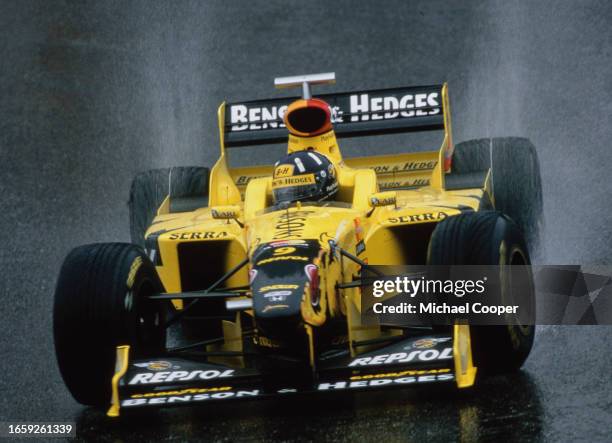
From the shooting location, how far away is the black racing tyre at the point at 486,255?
721 cm

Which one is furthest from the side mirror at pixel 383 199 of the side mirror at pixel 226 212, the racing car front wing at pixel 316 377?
the racing car front wing at pixel 316 377

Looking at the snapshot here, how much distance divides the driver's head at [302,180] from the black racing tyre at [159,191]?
86.6 inches

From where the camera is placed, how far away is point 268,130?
10.8 m

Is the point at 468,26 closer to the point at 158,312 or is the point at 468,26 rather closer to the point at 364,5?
the point at 364,5

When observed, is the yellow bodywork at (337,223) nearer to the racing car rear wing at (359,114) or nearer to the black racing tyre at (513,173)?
the black racing tyre at (513,173)

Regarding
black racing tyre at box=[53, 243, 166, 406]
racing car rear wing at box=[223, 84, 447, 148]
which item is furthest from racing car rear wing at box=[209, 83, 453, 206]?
black racing tyre at box=[53, 243, 166, 406]

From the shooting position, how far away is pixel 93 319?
7.27m

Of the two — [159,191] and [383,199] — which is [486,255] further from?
[159,191]

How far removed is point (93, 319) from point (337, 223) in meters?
1.73

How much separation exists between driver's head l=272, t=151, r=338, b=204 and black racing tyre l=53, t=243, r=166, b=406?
1.39 meters

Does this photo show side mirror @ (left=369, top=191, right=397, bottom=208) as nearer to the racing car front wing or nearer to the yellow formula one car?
the yellow formula one car

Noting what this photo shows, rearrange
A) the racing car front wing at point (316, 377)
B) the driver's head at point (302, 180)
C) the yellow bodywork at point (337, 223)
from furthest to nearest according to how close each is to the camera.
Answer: the driver's head at point (302, 180) < the yellow bodywork at point (337, 223) < the racing car front wing at point (316, 377)

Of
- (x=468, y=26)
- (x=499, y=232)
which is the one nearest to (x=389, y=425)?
(x=499, y=232)

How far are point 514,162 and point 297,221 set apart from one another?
3026 millimetres
